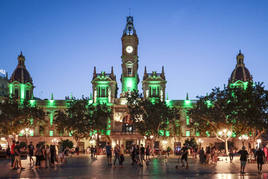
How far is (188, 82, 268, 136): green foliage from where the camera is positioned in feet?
Answer: 157

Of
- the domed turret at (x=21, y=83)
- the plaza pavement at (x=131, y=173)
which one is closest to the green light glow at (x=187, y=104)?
the domed turret at (x=21, y=83)

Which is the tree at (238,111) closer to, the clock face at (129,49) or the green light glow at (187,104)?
the green light glow at (187,104)

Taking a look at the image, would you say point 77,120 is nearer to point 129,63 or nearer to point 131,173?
point 129,63

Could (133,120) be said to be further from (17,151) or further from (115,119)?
(17,151)

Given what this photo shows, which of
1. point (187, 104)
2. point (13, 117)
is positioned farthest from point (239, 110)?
point (187, 104)

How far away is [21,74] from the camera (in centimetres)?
10544

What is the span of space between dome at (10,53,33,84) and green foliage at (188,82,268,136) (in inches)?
2456

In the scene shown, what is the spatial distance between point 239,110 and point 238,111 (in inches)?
9.4

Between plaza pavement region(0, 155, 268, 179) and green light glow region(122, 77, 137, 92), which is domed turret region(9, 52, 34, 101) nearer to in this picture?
green light glow region(122, 77, 137, 92)

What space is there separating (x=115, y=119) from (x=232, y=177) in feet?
258

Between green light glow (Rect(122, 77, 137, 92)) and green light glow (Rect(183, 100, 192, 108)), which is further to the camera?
green light glow (Rect(183, 100, 192, 108))

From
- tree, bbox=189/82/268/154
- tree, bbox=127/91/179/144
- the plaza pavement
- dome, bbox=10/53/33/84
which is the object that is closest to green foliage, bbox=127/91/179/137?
tree, bbox=127/91/179/144

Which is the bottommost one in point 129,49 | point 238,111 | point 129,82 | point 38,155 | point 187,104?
point 38,155

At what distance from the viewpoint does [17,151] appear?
88.6ft
